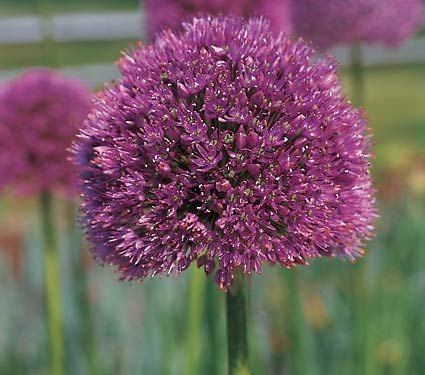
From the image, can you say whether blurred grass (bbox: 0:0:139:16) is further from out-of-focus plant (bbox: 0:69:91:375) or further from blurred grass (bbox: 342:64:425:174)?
out-of-focus plant (bbox: 0:69:91:375)

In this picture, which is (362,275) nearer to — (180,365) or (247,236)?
(180,365)

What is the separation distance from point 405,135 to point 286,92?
7.96m

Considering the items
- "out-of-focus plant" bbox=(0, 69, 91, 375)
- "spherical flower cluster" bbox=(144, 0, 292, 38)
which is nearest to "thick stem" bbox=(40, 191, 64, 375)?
"out-of-focus plant" bbox=(0, 69, 91, 375)

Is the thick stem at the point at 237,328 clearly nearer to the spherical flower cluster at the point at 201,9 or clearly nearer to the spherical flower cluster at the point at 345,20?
the spherical flower cluster at the point at 201,9

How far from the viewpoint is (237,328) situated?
53.4 inches

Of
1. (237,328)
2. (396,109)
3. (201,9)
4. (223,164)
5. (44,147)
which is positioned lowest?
(237,328)

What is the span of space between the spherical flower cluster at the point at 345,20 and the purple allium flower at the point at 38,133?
0.80 m

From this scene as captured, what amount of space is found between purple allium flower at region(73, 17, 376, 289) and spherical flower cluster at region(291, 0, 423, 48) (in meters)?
1.29

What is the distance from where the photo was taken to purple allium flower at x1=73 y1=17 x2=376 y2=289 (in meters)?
1.32

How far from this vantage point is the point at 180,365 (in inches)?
112

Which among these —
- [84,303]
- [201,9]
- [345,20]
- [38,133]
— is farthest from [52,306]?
[345,20]

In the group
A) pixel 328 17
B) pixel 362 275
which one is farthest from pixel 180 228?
pixel 328 17

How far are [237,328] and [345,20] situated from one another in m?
1.62

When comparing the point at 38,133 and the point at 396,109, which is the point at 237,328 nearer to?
the point at 38,133
